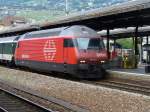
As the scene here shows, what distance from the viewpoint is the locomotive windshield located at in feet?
87.1

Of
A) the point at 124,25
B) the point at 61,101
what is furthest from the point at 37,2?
the point at 61,101

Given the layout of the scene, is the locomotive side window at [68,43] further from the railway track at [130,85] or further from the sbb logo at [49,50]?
the railway track at [130,85]

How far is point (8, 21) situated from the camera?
132 m

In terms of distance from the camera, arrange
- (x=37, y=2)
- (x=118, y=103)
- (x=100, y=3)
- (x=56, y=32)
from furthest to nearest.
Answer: (x=37, y=2), (x=100, y=3), (x=56, y=32), (x=118, y=103)

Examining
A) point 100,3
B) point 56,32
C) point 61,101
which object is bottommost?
point 61,101

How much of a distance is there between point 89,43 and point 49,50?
368 cm

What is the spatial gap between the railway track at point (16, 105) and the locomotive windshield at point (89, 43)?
755 cm

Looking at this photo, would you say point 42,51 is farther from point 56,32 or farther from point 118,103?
point 118,103

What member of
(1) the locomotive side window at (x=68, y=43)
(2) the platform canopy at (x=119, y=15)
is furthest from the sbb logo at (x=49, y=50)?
(2) the platform canopy at (x=119, y=15)

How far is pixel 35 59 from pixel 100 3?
8809 centimetres

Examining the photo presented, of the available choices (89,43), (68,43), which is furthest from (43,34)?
(89,43)

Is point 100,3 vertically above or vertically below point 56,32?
above

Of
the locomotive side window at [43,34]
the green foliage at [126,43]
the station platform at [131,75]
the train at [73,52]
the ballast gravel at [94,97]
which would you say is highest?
the green foliage at [126,43]

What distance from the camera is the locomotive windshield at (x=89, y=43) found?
26.5 metres
